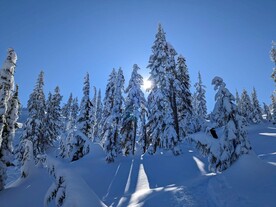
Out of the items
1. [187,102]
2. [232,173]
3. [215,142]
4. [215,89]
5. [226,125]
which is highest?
[187,102]

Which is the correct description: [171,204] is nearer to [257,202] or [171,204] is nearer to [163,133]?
[257,202]

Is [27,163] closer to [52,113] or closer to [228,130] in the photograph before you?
[228,130]

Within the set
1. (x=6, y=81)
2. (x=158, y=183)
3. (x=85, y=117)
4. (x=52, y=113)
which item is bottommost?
(x=158, y=183)

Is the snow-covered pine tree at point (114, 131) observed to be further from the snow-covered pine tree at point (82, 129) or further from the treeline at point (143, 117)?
the snow-covered pine tree at point (82, 129)

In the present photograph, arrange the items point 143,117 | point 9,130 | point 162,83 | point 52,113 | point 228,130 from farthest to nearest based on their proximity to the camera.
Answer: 1. point 52,113
2. point 143,117
3. point 162,83
4. point 9,130
5. point 228,130

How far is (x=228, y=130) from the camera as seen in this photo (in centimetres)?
1102

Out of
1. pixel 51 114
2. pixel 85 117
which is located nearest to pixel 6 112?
pixel 85 117

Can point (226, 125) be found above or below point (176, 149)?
above

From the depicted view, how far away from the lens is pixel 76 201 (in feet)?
16.5

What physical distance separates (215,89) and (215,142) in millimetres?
2852

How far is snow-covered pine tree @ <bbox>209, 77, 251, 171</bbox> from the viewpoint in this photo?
1065 centimetres

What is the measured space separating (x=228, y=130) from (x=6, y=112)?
17681 mm

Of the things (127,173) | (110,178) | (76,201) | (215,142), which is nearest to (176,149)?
(127,173)

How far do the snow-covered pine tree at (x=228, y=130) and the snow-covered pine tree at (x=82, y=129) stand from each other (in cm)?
1757
